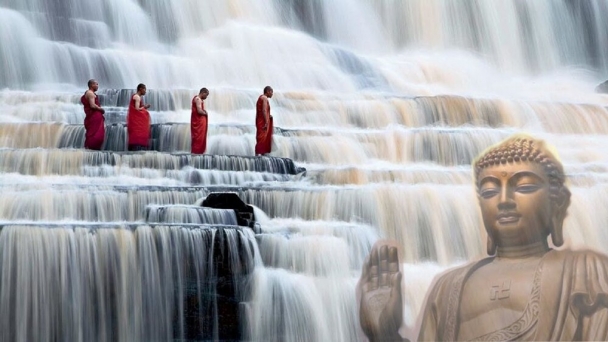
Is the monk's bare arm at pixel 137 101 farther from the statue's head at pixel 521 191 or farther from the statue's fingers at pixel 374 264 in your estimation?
the statue's head at pixel 521 191

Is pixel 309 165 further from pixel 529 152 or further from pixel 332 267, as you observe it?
pixel 529 152

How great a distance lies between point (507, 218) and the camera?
691 centimetres

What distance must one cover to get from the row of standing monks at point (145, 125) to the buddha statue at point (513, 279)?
7.91 meters

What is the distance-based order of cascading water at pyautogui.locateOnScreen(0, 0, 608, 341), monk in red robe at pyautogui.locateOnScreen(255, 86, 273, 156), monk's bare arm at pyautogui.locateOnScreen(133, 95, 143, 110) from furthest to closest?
monk's bare arm at pyautogui.locateOnScreen(133, 95, 143, 110) < monk in red robe at pyautogui.locateOnScreen(255, 86, 273, 156) < cascading water at pyautogui.locateOnScreen(0, 0, 608, 341)

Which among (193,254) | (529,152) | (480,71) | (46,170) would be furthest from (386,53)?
(529,152)

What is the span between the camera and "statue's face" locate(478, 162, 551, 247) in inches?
270

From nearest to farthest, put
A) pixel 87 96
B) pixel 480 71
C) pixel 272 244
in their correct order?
pixel 272 244, pixel 87 96, pixel 480 71

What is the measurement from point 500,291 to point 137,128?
8.77 metres

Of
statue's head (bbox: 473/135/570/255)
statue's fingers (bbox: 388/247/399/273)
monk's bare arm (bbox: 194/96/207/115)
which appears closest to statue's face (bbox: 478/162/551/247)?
statue's head (bbox: 473/135/570/255)

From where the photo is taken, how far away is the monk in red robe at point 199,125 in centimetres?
1480

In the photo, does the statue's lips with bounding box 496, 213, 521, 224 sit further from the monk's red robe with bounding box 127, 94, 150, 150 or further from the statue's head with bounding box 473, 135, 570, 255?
the monk's red robe with bounding box 127, 94, 150, 150

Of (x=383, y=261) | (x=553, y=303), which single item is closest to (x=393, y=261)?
(x=383, y=261)

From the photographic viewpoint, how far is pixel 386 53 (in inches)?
905

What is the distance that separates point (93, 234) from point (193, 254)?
0.92 metres
